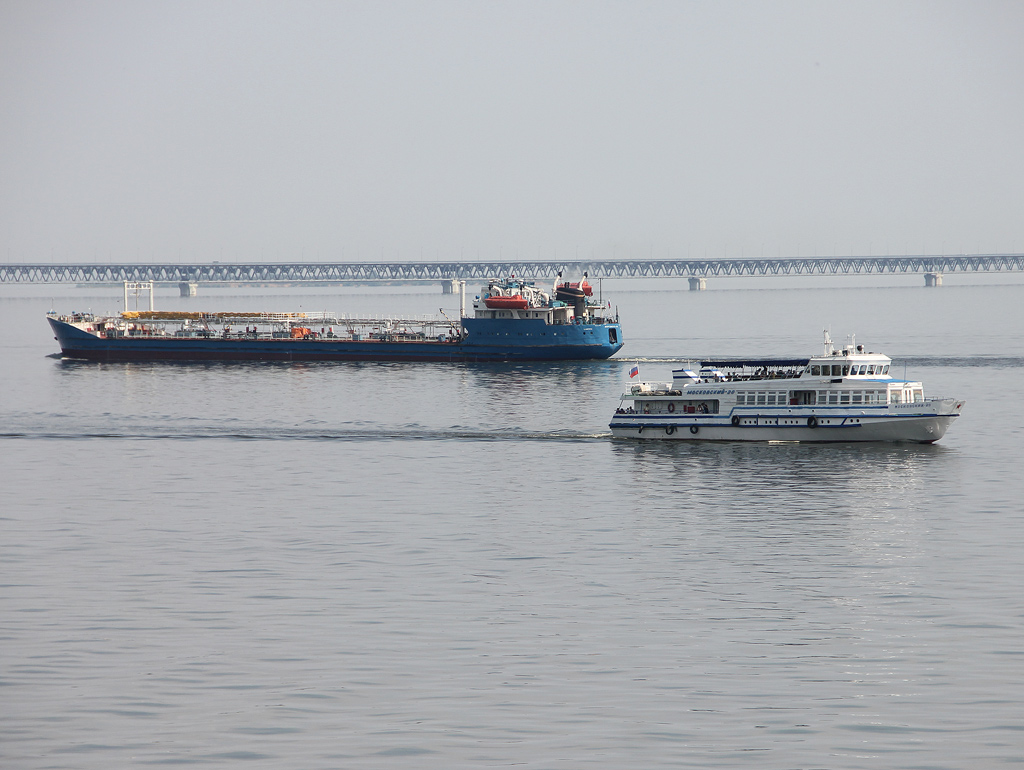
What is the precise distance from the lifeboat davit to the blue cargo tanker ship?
0.46 ft

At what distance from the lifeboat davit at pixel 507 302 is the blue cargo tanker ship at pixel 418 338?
0.46 feet

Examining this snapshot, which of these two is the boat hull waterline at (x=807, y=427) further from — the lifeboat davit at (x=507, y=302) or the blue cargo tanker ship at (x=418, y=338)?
the lifeboat davit at (x=507, y=302)

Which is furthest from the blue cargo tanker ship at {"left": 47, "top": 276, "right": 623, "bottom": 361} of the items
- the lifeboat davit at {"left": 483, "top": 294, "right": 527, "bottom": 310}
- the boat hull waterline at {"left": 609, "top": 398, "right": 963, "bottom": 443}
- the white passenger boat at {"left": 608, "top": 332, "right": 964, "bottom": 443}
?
the boat hull waterline at {"left": 609, "top": 398, "right": 963, "bottom": 443}

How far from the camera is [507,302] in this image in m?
172

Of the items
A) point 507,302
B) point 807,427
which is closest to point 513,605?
point 807,427

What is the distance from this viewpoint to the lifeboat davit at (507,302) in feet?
Result: 563

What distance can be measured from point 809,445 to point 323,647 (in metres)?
54.5

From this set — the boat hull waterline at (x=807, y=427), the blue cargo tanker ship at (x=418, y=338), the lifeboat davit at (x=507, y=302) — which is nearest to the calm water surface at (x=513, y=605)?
the boat hull waterline at (x=807, y=427)

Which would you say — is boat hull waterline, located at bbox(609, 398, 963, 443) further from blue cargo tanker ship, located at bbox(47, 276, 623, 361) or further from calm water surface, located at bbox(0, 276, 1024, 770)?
blue cargo tanker ship, located at bbox(47, 276, 623, 361)

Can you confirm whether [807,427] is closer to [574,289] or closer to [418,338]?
[574,289]

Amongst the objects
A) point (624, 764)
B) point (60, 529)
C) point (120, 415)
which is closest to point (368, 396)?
point (120, 415)

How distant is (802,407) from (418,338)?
4206 inches

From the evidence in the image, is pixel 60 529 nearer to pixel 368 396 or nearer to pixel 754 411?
pixel 754 411

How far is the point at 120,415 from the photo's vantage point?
111 m
